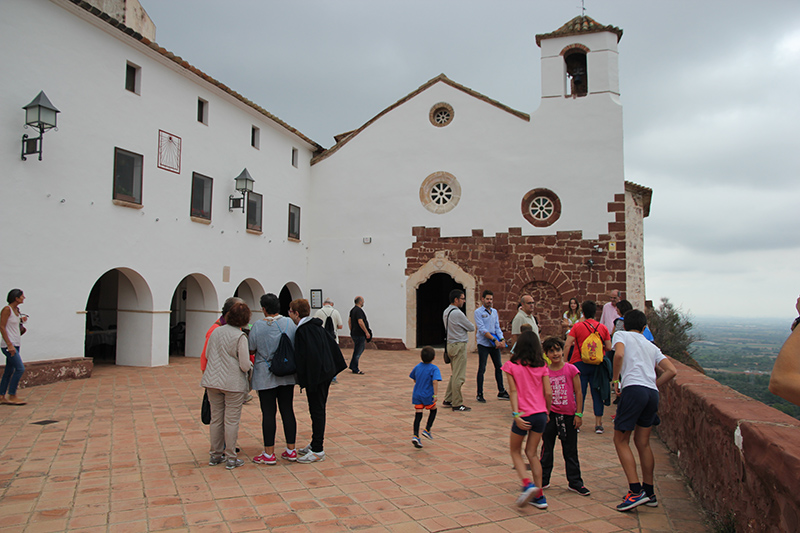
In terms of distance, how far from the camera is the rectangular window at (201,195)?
12984mm

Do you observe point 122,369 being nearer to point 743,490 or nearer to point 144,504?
point 144,504

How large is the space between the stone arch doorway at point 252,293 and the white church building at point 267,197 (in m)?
0.08

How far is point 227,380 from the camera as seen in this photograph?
4.93 meters

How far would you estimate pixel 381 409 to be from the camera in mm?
7859

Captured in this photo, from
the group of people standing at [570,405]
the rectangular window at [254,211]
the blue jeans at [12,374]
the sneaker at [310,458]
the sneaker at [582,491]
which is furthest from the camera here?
the rectangular window at [254,211]

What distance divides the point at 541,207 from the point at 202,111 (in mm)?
9535

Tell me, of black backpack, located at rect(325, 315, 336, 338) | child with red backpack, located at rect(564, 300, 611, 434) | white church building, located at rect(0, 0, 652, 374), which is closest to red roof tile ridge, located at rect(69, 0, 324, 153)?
white church building, located at rect(0, 0, 652, 374)

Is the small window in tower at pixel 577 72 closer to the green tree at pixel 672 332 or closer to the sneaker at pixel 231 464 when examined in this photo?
the green tree at pixel 672 332

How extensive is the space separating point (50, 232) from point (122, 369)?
3.33 m

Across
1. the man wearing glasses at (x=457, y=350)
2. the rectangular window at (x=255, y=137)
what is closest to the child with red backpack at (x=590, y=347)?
the man wearing glasses at (x=457, y=350)

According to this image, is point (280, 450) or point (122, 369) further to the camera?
point (122, 369)

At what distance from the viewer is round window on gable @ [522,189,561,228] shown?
1505 centimetres

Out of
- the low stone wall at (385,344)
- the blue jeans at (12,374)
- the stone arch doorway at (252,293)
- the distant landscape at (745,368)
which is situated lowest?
the distant landscape at (745,368)

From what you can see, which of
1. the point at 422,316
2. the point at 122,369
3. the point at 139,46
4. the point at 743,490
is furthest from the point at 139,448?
the point at 422,316
